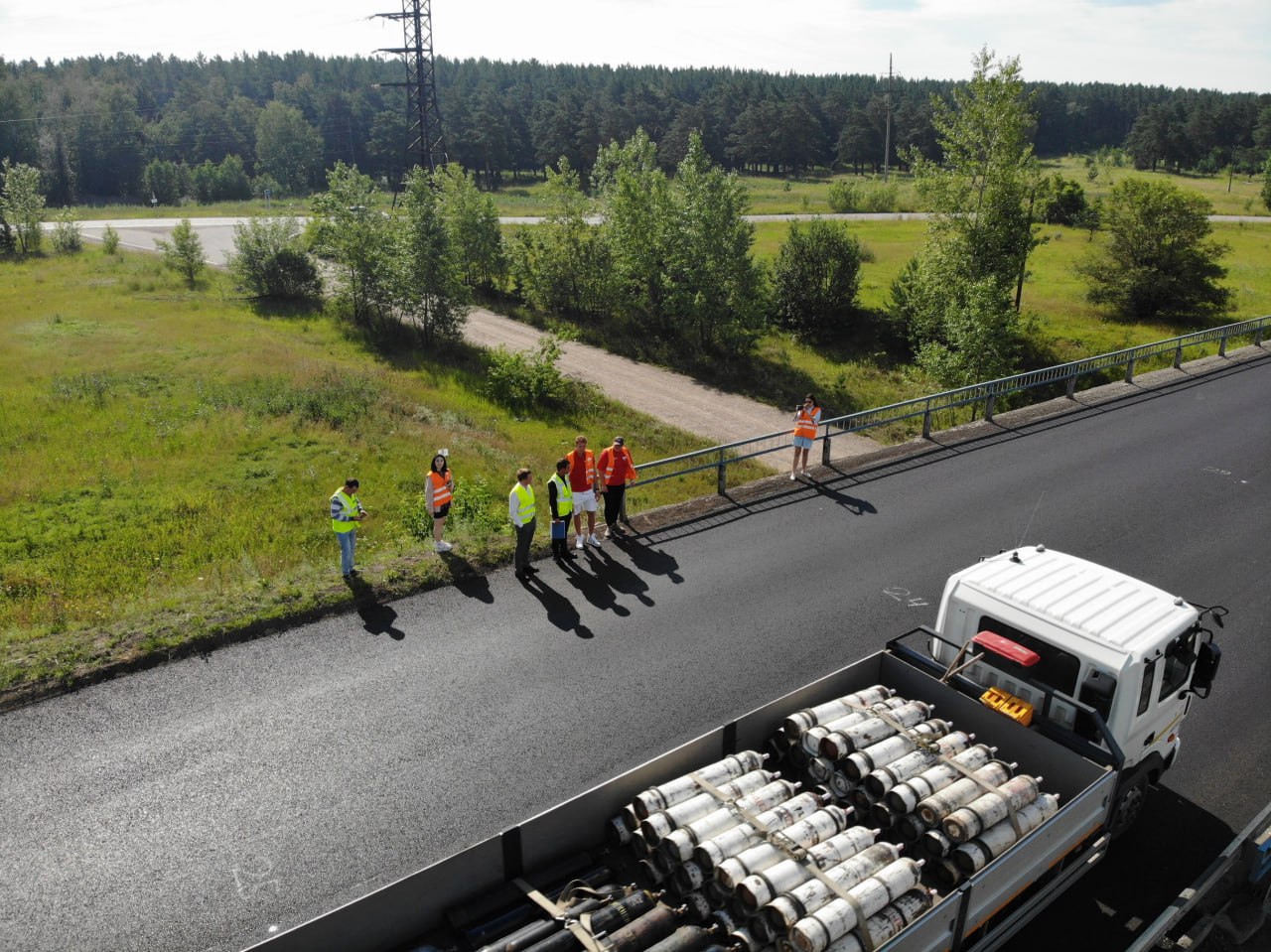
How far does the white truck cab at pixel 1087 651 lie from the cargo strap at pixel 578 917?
12.3 ft

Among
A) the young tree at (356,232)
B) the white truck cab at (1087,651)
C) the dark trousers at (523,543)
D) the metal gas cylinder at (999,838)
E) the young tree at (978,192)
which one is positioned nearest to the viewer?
the metal gas cylinder at (999,838)

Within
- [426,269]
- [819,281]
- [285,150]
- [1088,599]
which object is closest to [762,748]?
[1088,599]

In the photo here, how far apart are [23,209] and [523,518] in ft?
171

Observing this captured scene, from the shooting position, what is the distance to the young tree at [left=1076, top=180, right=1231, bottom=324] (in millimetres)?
36188

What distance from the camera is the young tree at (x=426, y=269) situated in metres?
32.5

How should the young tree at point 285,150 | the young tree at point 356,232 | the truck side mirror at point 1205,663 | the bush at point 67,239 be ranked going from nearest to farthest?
the truck side mirror at point 1205,663 → the young tree at point 356,232 → the bush at point 67,239 → the young tree at point 285,150

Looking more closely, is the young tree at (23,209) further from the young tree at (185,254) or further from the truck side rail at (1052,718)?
the truck side rail at (1052,718)

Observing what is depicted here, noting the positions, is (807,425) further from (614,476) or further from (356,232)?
(356,232)

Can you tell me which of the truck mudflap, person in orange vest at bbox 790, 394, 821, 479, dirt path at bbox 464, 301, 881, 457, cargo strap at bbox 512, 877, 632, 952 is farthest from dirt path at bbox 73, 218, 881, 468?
cargo strap at bbox 512, 877, 632, 952

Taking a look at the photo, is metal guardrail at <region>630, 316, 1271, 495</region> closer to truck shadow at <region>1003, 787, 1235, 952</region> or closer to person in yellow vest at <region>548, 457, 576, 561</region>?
person in yellow vest at <region>548, 457, 576, 561</region>

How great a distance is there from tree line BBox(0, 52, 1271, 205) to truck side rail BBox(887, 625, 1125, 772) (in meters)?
89.2

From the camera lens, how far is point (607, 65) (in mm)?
193625

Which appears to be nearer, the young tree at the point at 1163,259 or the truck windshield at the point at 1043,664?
the truck windshield at the point at 1043,664

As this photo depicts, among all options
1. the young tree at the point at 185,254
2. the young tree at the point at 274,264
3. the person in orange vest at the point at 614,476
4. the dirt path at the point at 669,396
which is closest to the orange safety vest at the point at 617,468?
the person in orange vest at the point at 614,476
